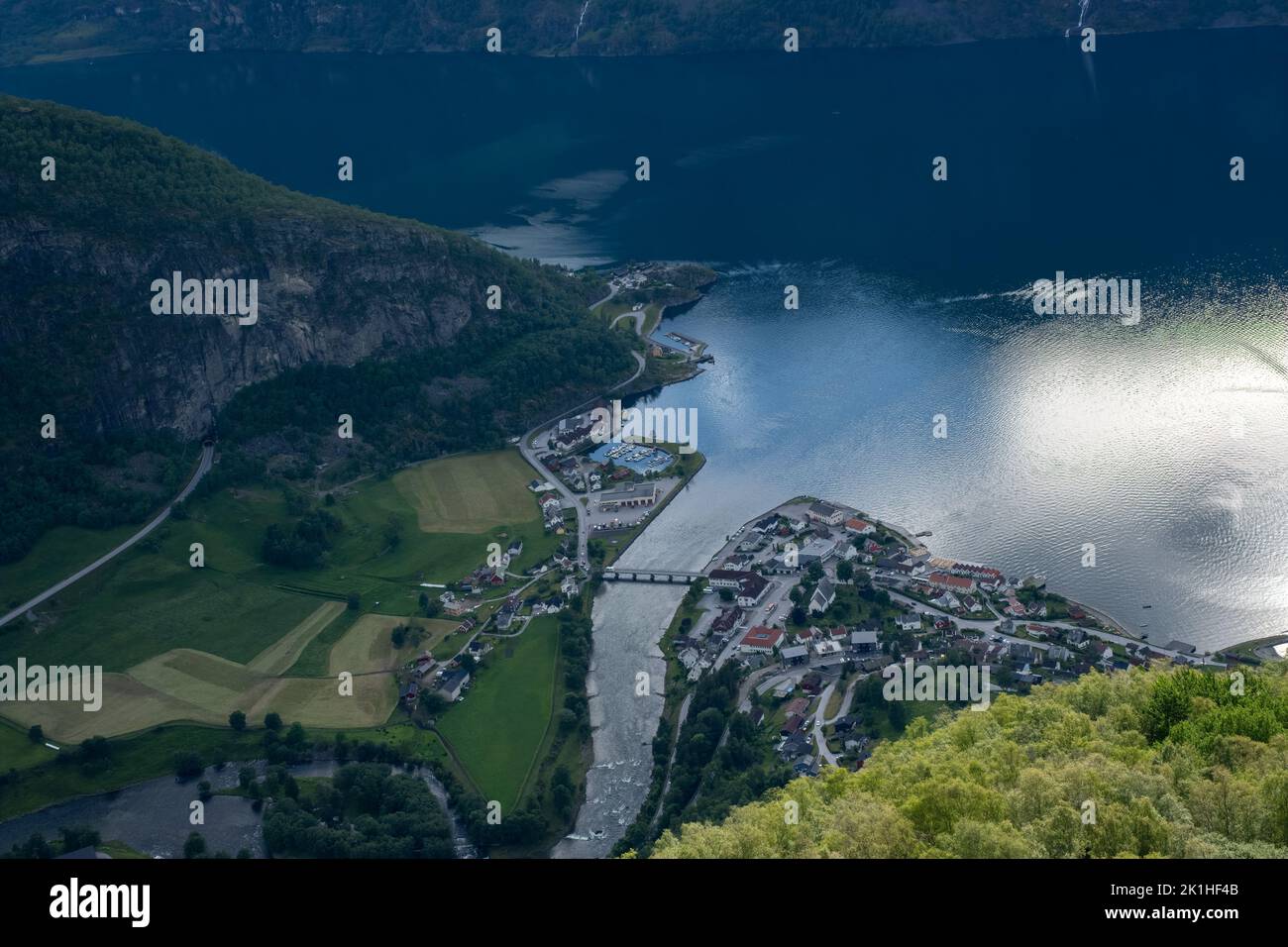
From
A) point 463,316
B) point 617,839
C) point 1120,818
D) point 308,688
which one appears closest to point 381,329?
point 463,316

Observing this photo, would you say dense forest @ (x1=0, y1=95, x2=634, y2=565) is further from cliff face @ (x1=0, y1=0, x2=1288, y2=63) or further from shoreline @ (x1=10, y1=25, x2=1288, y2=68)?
cliff face @ (x1=0, y1=0, x2=1288, y2=63)

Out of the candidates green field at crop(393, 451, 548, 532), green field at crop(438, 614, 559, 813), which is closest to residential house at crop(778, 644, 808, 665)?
green field at crop(438, 614, 559, 813)

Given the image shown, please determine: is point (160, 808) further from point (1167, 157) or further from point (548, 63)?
point (548, 63)

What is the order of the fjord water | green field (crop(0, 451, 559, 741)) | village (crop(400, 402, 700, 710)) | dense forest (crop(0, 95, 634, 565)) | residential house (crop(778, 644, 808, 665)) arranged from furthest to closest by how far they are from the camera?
dense forest (crop(0, 95, 634, 565))
the fjord water
village (crop(400, 402, 700, 710))
green field (crop(0, 451, 559, 741))
residential house (crop(778, 644, 808, 665))

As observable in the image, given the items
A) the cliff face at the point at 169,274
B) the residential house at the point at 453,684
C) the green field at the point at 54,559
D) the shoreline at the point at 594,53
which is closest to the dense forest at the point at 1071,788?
the residential house at the point at 453,684

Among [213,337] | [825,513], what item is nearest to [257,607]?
[213,337]

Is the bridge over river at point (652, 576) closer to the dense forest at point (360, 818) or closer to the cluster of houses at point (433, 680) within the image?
the cluster of houses at point (433, 680)
